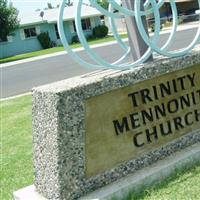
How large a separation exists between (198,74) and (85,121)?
1.64m

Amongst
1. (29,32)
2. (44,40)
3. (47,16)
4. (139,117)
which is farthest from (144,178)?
(47,16)

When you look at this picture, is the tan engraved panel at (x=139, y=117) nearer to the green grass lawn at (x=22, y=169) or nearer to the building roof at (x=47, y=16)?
the green grass lawn at (x=22, y=169)

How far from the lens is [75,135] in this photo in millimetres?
4223

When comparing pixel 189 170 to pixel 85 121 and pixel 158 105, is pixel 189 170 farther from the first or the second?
pixel 85 121

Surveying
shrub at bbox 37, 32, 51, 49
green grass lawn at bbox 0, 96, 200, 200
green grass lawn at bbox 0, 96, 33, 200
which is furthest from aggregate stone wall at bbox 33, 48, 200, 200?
shrub at bbox 37, 32, 51, 49

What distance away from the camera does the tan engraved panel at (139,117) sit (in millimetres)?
4359

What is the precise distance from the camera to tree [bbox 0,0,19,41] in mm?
39281

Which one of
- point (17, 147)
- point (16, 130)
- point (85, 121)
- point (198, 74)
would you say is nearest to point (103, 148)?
A: point (85, 121)

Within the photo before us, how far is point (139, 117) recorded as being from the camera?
466cm

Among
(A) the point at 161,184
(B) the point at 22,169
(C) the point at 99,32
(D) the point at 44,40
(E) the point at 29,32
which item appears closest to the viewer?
(A) the point at 161,184

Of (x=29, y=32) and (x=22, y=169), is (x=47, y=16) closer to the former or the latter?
(x=29, y=32)

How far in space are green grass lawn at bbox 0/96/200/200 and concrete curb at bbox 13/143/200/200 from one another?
88mm

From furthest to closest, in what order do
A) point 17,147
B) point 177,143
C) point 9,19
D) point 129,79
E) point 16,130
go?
point 9,19
point 16,130
point 17,147
point 177,143
point 129,79

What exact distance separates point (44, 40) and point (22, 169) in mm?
38124
